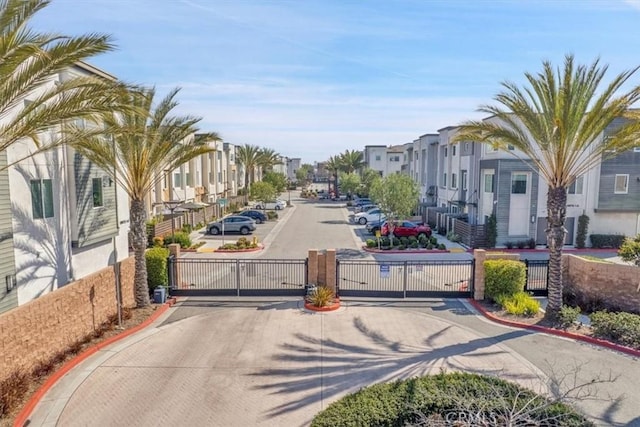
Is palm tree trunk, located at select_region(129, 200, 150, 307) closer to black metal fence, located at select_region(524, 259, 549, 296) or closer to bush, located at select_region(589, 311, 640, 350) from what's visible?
black metal fence, located at select_region(524, 259, 549, 296)

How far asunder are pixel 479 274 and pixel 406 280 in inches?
115

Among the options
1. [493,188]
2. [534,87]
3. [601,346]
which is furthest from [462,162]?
[601,346]

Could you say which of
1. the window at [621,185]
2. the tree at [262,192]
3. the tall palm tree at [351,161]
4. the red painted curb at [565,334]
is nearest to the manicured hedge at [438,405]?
the red painted curb at [565,334]

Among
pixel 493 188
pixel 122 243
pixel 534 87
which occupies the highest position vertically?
pixel 534 87

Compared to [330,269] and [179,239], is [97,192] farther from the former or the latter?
[179,239]

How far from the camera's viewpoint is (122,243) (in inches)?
717

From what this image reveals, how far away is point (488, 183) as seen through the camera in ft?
99.4

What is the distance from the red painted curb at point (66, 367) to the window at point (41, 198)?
157 inches

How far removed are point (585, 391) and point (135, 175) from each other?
14.4m

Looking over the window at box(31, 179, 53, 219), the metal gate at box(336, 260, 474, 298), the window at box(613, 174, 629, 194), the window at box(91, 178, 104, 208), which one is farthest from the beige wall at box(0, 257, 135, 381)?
the window at box(613, 174, 629, 194)

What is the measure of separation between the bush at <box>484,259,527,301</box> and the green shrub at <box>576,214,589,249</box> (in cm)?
1545

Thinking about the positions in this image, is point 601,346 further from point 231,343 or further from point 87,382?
point 87,382

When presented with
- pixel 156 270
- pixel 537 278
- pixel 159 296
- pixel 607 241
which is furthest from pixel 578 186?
pixel 159 296

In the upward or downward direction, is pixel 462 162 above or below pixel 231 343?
above
